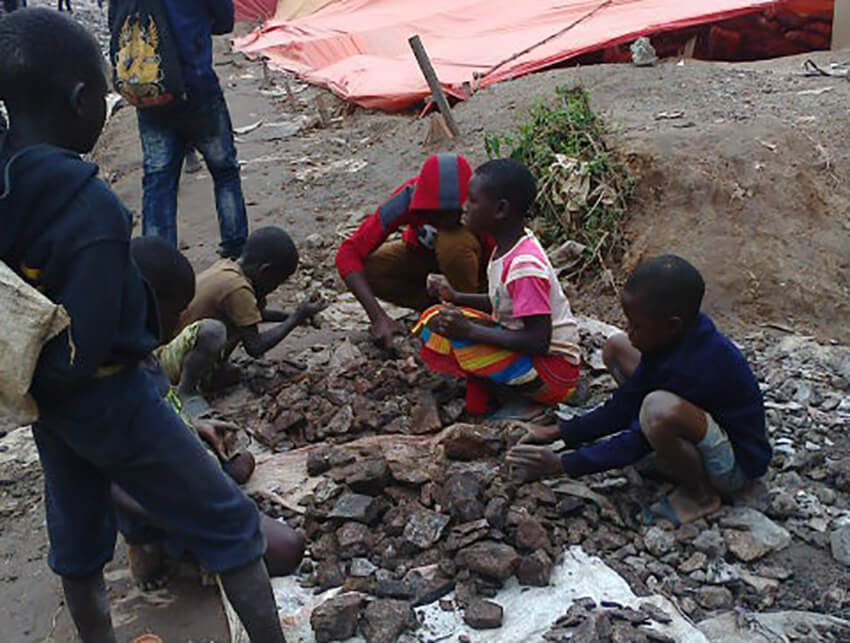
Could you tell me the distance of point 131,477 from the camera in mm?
1865

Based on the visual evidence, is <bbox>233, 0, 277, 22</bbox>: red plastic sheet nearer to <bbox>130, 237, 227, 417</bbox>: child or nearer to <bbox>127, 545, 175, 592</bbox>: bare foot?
<bbox>130, 237, 227, 417</bbox>: child

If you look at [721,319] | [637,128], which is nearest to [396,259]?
[721,319]

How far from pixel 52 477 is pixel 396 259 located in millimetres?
2270

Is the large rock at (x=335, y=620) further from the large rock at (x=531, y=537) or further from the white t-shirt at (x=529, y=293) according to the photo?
the white t-shirt at (x=529, y=293)

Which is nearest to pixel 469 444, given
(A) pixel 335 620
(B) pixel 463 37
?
(A) pixel 335 620

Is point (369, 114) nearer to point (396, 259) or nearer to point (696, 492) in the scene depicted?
point (396, 259)

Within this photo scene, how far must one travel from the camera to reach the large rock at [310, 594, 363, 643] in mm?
2234

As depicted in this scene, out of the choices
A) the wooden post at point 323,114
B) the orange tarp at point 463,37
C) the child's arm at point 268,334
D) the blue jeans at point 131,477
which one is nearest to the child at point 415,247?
the child's arm at point 268,334

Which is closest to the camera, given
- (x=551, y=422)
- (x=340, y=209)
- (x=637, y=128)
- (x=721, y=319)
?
(x=551, y=422)

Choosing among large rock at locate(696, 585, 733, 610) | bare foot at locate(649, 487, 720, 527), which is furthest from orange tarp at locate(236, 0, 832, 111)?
large rock at locate(696, 585, 733, 610)

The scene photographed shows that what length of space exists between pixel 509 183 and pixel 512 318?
49 cm

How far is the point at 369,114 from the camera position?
27.2 feet

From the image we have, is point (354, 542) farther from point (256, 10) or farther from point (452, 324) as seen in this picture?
point (256, 10)

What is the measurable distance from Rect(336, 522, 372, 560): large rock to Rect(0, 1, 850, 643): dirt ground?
395 millimetres
